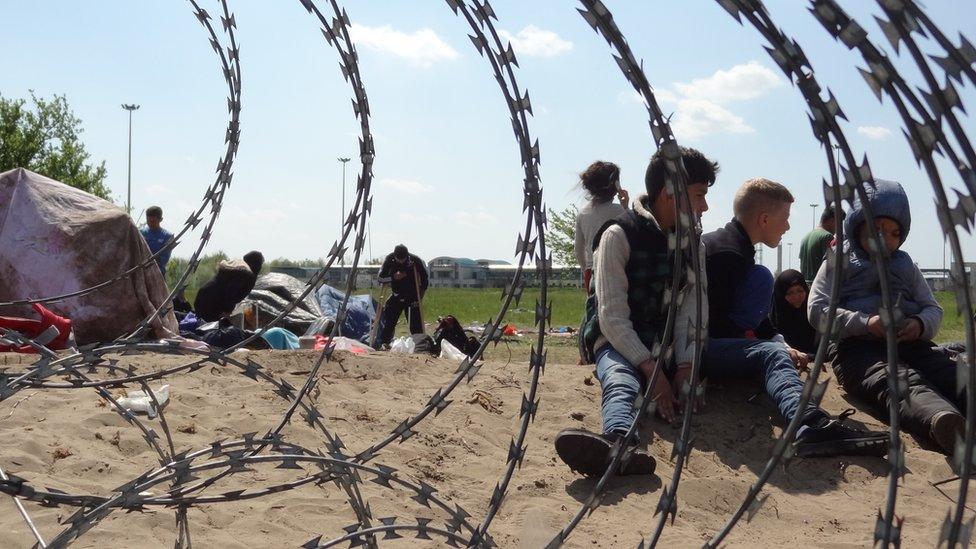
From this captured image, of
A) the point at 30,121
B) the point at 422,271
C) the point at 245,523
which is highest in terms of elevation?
the point at 30,121

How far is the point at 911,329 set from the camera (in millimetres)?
5133

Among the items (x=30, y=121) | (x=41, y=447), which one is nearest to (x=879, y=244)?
(x=41, y=447)

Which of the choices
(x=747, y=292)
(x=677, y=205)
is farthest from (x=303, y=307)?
(x=677, y=205)

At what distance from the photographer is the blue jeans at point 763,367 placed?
15.8ft

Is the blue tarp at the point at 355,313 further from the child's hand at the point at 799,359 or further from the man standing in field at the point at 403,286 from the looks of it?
the child's hand at the point at 799,359

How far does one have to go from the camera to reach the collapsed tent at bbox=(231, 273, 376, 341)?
11914 millimetres

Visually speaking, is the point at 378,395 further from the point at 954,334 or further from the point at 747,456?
the point at 954,334

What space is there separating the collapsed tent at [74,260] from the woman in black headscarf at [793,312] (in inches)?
230

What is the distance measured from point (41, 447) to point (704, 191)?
3.65 m

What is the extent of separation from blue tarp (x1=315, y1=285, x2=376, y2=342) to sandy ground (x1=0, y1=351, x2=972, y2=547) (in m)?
5.56

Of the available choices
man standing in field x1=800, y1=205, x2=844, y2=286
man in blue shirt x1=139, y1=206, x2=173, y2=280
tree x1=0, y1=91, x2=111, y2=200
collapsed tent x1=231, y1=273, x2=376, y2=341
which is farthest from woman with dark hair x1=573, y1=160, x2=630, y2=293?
tree x1=0, y1=91, x2=111, y2=200

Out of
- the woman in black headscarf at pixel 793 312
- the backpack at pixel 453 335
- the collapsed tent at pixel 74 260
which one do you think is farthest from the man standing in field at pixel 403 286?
the woman in black headscarf at pixel 793 312

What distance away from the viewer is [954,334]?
16297mm

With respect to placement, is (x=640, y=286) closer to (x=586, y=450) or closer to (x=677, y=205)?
(x=586, y=450)
